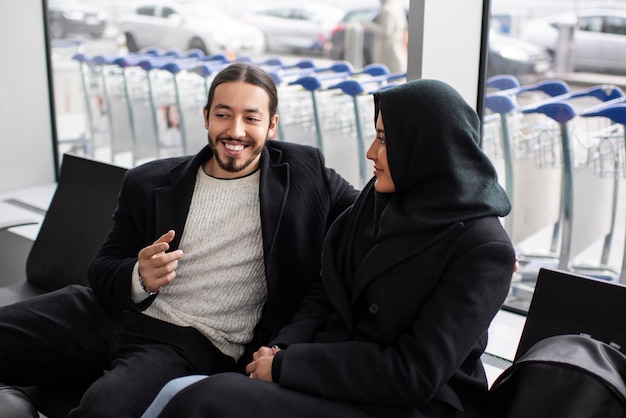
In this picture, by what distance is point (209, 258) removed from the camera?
2102mm

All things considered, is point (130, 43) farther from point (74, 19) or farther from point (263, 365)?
point (263, 365)

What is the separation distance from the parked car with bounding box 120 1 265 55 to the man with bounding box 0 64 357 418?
2574 millimetres

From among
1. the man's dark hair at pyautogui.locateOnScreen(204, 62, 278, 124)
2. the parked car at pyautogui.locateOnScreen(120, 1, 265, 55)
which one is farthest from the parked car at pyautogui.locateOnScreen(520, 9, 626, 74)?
the parked car at pyautogui.locateOnScreen(120, 1, 265, 55)

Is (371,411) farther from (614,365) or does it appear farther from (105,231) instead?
(105,231)

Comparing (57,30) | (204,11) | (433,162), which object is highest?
(204,11)

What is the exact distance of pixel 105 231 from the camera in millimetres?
2811

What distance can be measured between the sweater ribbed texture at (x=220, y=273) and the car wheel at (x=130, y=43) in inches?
125

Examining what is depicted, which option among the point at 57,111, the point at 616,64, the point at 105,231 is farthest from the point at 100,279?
the point at 57,111

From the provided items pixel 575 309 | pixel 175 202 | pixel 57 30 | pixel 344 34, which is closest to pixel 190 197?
pixel 175 202

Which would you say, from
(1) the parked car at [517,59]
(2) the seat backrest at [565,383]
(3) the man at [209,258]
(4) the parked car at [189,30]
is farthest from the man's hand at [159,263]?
(4) the parked car at [189,30]

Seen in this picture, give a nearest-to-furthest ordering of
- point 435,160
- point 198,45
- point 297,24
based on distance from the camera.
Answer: point 435,160 < point 297,24 < point 198,45

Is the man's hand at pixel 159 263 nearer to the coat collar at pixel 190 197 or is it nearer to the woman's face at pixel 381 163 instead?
the coat collar at pixel 190 197

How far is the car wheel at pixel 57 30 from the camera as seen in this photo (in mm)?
4594

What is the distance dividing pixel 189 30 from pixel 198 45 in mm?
120
